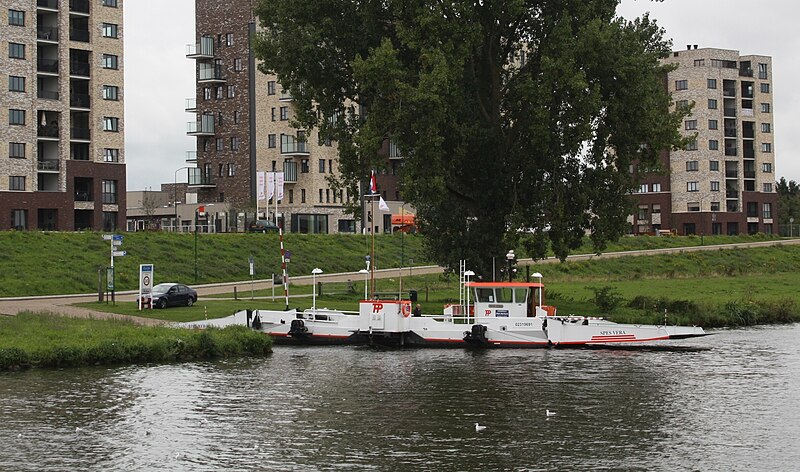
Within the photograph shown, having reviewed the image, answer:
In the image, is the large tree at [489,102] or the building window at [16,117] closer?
the large tree at [489,102]

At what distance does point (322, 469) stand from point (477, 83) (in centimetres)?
4385

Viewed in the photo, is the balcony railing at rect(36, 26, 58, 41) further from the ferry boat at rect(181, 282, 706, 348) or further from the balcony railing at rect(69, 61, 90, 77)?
the ferry boat at rect(181, 282, 706, 348)

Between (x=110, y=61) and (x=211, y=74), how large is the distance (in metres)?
27.5

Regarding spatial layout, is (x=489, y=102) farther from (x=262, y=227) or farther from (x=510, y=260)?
(x=262, y=227)

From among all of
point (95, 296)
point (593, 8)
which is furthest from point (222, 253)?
point (593, 8)

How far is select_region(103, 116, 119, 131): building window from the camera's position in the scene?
12253cm

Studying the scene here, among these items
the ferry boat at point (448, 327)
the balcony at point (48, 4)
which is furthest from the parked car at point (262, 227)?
the ferry boat at point (448, 327)

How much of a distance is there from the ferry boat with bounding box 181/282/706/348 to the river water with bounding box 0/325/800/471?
15.2 ft

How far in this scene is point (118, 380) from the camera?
151 feet

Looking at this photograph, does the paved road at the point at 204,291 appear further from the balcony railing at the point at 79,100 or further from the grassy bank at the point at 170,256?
the balcony railing at the point at 79,100

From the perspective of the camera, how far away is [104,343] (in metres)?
51.2

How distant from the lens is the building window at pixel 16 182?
114 meters

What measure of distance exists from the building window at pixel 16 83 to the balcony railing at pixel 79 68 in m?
6.13

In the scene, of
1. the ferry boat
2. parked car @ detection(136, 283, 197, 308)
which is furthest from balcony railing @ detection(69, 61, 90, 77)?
the ferry boat
